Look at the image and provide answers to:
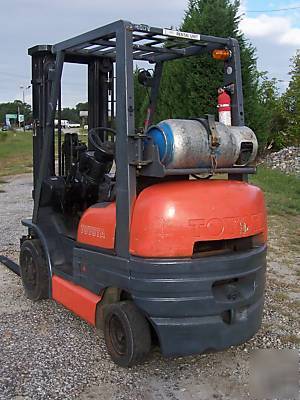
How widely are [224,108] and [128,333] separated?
6.54 feet

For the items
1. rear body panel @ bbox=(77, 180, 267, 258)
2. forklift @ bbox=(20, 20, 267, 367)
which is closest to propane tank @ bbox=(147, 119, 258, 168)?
forklift @ bbox=(20, 20, 267, 367)

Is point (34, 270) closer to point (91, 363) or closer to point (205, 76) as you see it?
point (91, 363)

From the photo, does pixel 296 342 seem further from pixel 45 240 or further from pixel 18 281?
pixel 18 281

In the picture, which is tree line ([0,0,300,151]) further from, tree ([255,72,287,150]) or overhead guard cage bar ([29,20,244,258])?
overhead guard cage bar ([29,20,244,258])

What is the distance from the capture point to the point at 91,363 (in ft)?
13.6

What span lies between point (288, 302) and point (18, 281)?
10.1ft

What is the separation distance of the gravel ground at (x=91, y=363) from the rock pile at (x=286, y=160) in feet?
49.9

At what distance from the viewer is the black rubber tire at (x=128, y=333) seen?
3.85m

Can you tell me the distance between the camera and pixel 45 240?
5.19 meters

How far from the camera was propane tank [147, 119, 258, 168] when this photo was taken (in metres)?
3.62

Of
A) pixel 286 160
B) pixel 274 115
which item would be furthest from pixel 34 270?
pixel 274 115

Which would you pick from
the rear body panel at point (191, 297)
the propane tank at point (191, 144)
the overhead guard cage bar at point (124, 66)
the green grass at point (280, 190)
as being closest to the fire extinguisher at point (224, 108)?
the overhead guard cage bar at point (124, 66)

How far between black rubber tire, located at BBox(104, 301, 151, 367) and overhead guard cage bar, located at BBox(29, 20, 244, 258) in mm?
418

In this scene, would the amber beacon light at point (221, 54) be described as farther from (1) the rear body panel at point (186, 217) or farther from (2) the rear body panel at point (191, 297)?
(2) the rear body panel at point (191, 297)
